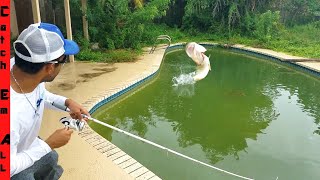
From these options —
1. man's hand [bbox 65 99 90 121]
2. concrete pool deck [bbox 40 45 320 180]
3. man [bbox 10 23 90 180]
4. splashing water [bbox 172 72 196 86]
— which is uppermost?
man [bbox 10 23 90 180]

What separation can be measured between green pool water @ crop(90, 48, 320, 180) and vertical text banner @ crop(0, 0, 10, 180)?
10.2 ft

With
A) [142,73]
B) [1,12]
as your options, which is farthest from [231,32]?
[1,12]

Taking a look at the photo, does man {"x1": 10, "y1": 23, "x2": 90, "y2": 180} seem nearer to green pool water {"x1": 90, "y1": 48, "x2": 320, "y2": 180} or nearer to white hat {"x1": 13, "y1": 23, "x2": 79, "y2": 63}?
white hat {"x1": 13, "y1": 23, "x2": 79, "y2": 63}

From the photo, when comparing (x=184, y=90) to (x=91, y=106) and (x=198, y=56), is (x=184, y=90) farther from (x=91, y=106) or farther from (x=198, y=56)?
(x=91, y=106)

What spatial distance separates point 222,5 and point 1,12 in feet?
48.2

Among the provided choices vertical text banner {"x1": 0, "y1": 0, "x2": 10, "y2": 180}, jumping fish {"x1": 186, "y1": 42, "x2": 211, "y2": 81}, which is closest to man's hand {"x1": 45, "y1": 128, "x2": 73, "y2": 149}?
vertical text banner {"x1": 0, "y1": 0, "x2": 10, "y2": 180}

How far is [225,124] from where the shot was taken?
5.78 m

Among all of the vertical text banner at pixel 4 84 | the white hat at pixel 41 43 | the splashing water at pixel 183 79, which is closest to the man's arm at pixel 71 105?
the white hat at pixel 41 43

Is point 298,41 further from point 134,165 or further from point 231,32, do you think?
point 134,165

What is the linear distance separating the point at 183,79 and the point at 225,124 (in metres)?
2.94

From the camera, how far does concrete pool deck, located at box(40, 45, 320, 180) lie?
375 centimetres

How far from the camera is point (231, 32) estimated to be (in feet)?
48.5

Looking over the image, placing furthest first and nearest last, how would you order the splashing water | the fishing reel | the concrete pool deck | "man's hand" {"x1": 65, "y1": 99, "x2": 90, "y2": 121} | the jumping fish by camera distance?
the splashing water → the jumping fish → the concrete pool deck → "man's hand" {"x1": 65, "y1": 99, "x2": 90, "y2": 121} → the fishing reel

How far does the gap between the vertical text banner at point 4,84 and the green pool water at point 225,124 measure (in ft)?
10.2
